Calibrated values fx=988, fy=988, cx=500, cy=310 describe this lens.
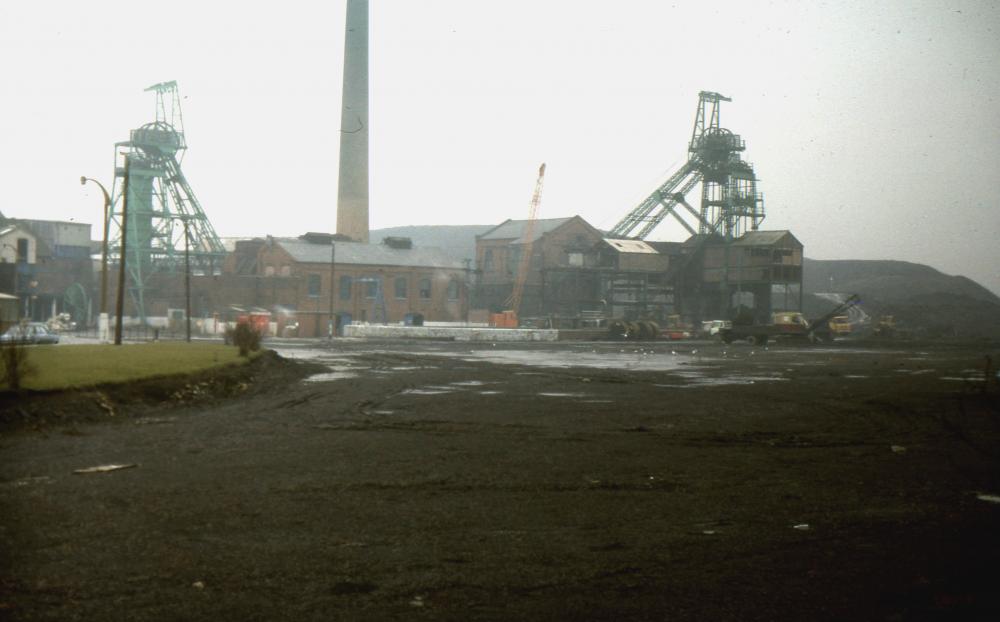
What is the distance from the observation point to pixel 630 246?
9175cm

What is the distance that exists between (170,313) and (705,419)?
6998 cm

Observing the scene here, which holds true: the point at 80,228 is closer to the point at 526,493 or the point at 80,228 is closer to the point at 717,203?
the point at 717,203

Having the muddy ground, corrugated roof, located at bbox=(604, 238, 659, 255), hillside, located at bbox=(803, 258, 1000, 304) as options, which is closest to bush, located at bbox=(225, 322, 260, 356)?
the muddy ground

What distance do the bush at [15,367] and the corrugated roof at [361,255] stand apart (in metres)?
68.5

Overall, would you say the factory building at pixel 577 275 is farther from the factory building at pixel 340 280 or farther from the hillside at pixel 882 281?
the hillside at pixel 882 281

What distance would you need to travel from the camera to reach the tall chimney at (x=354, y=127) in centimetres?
7888

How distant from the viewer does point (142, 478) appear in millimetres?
10008

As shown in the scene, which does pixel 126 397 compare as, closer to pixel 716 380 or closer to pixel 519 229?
pixel 716 380

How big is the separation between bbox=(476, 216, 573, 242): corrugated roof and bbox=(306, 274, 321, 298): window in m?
21.6

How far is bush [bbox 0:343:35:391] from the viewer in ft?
53.3

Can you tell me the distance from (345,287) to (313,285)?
2.80 metres

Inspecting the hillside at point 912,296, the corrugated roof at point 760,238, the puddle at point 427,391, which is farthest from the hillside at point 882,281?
the puddle at point 427,391

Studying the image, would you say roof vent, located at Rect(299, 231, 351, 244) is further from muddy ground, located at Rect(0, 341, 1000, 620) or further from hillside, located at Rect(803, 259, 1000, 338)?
muddy ground, located at Rect(0, 341, 1000, 620)

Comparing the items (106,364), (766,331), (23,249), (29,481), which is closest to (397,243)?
(23,249)
